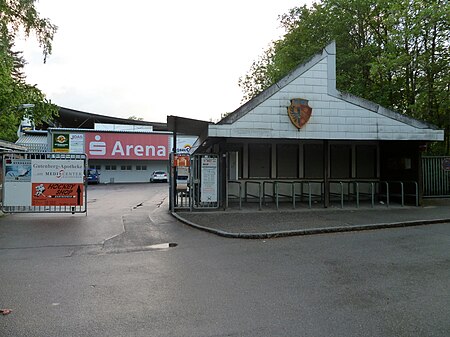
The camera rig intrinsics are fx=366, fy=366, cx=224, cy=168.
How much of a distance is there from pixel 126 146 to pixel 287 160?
93.3 ft

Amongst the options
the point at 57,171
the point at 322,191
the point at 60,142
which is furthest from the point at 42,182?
the point at 60,142

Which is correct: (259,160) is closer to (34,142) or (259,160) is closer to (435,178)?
(435,178)

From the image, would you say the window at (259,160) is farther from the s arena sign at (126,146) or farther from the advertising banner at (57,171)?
the s arena sign at (126,146)

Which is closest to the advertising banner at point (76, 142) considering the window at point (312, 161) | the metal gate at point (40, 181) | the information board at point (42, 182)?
the metal gate at point (40, 181)

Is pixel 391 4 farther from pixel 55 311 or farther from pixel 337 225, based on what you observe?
pixel 55 311

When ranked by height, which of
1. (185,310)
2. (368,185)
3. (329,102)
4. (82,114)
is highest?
(82,114)

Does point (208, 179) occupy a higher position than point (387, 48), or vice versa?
point (387, 48)

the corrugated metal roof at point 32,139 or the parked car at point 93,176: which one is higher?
the corrugated metal roof at point 32,139

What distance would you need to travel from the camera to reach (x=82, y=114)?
46.8 meters

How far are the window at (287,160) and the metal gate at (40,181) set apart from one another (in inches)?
309

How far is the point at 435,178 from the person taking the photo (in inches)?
685

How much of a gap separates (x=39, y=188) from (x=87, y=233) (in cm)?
404

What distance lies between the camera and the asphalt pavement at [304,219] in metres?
9.51

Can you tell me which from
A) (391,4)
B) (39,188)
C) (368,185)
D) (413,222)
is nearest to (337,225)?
(413,222)
